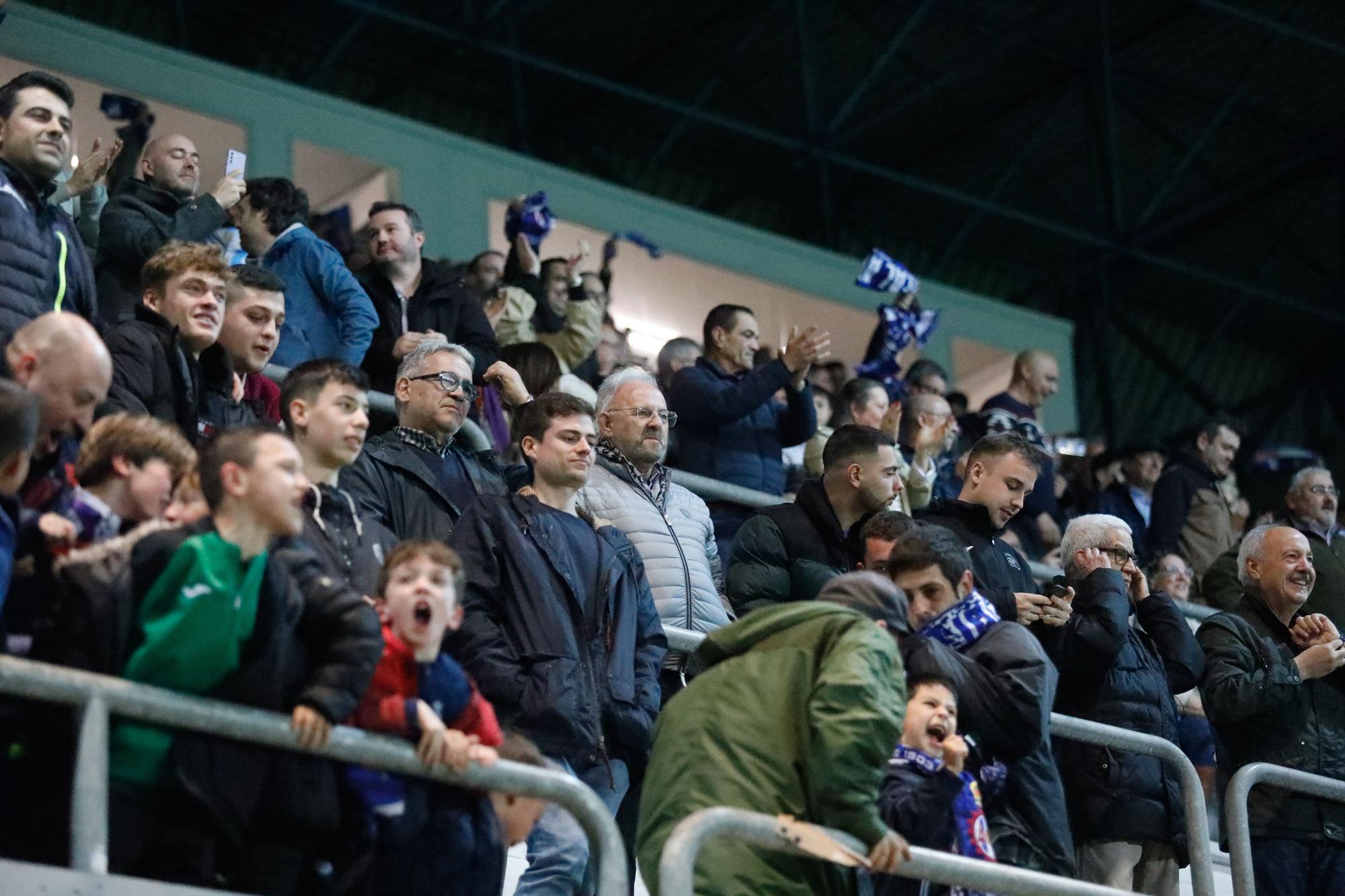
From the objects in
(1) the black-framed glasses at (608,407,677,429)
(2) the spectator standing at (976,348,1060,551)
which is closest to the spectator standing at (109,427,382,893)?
(1) the black-framed glasses at (608,407,677,429)

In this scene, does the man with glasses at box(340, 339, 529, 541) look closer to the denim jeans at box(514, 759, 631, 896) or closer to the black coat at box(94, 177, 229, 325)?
the denim jeans at box(514, 759, 631, 896)

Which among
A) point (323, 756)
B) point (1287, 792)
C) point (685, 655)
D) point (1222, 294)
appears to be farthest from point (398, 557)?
point (1222, 294)

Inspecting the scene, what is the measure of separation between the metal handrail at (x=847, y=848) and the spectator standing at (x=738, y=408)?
3.23 m

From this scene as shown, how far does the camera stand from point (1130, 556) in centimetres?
694

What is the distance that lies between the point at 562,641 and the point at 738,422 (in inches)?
126

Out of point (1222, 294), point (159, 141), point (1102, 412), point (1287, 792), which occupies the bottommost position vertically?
point (1287, 792)

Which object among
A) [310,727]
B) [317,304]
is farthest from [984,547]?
[310,727]

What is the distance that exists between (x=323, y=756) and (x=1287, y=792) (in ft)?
11.7

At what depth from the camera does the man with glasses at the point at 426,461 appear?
6.00 meters

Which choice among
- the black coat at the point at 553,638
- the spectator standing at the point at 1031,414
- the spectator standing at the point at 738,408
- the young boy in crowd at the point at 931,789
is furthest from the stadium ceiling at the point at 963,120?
the young boy in crowd at the point at 931,789

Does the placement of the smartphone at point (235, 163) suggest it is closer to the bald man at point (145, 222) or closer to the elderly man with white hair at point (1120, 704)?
the bald man at point (145, 222)

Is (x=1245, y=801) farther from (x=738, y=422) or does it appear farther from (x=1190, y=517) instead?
(x=1190, y=517)

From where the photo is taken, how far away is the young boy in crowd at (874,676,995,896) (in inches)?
196

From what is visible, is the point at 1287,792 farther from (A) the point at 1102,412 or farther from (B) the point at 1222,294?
(B) the point at 1222,294
